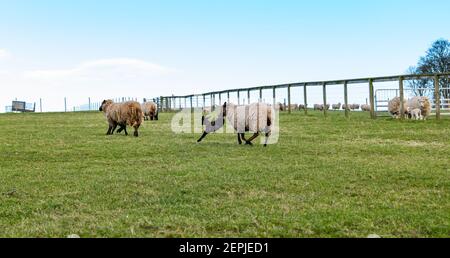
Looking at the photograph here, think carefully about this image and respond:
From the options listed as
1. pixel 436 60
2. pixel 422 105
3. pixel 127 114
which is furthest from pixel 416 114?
pixel 436 60

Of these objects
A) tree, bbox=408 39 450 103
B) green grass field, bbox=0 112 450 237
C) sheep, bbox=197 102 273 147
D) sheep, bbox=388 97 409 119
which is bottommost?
green grass field, bbox=0 112 450 237

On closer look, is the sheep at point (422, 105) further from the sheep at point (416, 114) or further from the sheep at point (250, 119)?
the sheep at point (250, 119)

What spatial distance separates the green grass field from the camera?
429 centimetres

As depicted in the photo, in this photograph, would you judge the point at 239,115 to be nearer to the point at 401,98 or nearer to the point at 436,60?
the point at 401,98

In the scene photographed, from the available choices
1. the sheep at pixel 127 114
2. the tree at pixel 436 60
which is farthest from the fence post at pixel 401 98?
the tree at pixel 436 60

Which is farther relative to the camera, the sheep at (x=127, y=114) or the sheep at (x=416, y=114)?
the sheep at (x=416, y=114)

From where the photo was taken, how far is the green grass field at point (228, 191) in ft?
14.1

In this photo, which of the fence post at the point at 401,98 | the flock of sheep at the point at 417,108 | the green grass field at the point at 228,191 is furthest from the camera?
the flock of sheep at the point at 417,108

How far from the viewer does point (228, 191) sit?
19.3 feet

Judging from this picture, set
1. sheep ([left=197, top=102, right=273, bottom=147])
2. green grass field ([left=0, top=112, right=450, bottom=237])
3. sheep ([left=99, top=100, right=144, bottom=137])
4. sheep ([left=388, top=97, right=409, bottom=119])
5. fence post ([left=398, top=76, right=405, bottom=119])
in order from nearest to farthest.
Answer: green grass field ([left=0, top=112, right=450, bottom=237]), sheep ([left=197, top=102, right=273, bottom=147]), sheep ([left=99, top=100, right=144, bottom=137]), fence post ([left=398, top=76, right=405, bottom=119]), sheep ([left=388, top=97, right=409, bottom=119])

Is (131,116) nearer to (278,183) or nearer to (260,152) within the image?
(260,152)

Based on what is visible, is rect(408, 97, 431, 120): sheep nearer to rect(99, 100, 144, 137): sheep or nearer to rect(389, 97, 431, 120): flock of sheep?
rect(389, 97, 431, 120): flock of sheep

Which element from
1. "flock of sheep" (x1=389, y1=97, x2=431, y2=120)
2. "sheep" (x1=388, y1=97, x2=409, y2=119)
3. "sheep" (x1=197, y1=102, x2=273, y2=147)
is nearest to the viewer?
"sheep" (x1=197, y1=102, x2=273, y2=147)

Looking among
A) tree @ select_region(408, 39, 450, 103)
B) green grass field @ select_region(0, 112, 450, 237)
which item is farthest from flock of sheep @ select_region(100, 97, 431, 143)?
tree @ select_region(408, 39, 450, 103)
